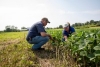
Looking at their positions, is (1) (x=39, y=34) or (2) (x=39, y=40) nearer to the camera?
(2) (x=39, y=40)

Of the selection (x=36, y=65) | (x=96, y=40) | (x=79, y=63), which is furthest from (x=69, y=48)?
(x=96, y=40)

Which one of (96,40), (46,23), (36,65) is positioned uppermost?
(46,23)

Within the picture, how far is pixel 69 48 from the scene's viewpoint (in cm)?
570

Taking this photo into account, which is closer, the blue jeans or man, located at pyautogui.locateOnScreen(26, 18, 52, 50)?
man, located at pyautogui.locateOnScreen(26, 18, 52, 50)

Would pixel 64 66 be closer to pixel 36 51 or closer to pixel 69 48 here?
pixel 69 48

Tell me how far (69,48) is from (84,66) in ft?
4.37

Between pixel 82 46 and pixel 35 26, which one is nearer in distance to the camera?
pixel 82 46

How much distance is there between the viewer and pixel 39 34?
7652mm

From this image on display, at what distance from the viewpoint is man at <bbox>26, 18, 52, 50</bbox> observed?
7.11 meters

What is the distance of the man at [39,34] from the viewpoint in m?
7.11

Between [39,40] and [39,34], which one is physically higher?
[39,34]

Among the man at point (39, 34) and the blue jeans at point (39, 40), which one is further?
the blue jeans at point (39, 40)

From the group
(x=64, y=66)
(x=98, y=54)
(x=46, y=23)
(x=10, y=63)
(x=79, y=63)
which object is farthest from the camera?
(x=46, y=23)

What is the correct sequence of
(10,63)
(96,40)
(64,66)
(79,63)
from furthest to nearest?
(10,63) → (79,63) → (64,66) → (96,40)
